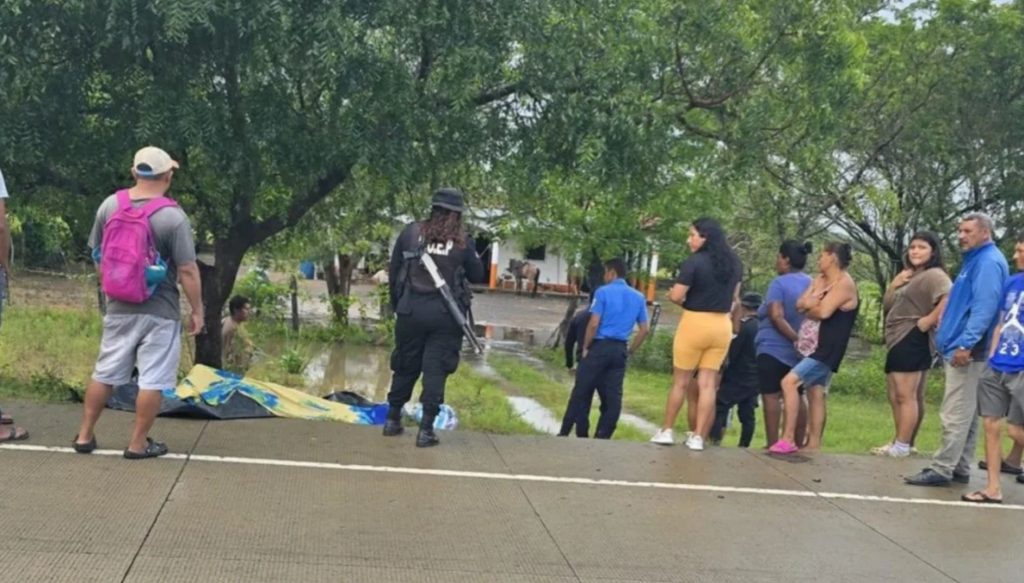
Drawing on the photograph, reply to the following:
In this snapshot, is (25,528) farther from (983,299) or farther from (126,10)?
(983,299)

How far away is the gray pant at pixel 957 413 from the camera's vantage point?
6086 mm

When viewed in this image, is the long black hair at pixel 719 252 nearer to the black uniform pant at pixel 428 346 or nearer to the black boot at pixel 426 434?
the black uniform pant at pixel 428 346

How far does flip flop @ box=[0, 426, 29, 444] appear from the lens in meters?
5.58

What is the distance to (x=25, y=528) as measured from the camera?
13.8ft

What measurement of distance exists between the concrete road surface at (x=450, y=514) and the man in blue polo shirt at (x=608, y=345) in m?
1.58

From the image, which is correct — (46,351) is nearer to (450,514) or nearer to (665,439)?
(665,439)

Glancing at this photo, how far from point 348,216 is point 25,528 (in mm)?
8682

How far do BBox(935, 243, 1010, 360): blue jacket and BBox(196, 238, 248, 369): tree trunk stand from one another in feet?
22.6

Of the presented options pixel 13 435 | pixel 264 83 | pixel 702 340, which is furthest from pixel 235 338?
pixel 702 340

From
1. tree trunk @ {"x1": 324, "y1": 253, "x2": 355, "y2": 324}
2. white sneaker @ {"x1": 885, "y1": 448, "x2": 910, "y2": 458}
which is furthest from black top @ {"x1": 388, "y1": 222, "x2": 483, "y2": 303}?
tree trunk @ {"x1": 324, "y1": 253, "x2": 355, "y2": 324}

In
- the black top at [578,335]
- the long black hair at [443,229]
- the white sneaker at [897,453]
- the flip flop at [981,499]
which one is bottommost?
the flip flop at [981,499]

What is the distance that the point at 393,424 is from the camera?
21.5 feet

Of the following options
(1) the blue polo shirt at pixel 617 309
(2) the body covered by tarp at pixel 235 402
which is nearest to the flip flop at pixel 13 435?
(2) the body covered by tarp at pixel 235 402

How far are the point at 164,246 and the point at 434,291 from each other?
66.1 inches
